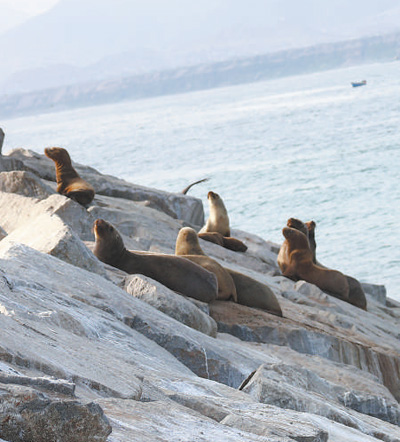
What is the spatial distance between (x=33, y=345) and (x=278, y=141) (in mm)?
37260

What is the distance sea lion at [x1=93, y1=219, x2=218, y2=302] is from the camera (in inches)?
231

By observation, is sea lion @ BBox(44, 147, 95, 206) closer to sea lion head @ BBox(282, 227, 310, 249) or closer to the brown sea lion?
the brown sea lion

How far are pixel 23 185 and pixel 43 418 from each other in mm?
7612

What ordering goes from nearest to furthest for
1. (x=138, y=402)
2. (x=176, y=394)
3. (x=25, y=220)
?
(x=138, y=402) < (x=176, y=394) < (x=25, y=220)

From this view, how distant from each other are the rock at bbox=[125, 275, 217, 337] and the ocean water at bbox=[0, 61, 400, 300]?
32.2 ft

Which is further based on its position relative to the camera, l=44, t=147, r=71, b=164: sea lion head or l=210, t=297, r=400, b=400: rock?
l=44, t=147, r=71, b=164: sea lion head

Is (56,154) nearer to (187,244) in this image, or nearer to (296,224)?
(296,224)

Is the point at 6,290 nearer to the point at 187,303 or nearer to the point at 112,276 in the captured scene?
the point at 187,303

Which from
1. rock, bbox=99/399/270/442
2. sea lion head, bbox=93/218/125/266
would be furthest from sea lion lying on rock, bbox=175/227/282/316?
rock, bbox=99/399/270/442

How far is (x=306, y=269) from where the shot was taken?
904 centimetres

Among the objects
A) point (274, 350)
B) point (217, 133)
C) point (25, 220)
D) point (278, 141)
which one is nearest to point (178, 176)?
point (278, 141)

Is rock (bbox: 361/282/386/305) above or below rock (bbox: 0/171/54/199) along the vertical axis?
below

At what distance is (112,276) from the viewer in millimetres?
5805

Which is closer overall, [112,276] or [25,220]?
[112,276]
